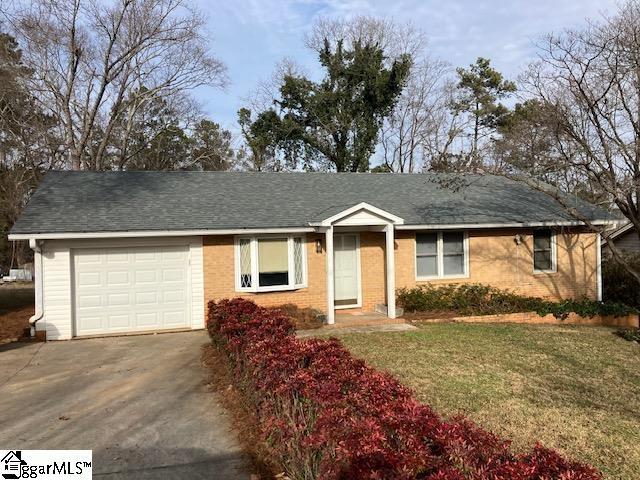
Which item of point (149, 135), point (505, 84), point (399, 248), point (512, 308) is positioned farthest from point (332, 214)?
point (505, 84)

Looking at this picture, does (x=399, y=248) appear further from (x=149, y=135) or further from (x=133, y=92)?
(x=149, y=135)

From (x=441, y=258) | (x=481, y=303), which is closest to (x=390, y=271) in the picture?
(x=441, y=258)

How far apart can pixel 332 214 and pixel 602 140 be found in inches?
269

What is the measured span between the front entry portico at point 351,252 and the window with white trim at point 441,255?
111 cm

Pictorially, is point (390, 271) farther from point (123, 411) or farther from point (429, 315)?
point (123, 411)

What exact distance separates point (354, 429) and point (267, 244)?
9.78 m

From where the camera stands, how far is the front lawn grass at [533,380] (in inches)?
206

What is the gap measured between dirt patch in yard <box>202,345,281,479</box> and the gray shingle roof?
187 inches

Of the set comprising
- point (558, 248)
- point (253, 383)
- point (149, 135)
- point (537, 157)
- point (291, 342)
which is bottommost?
point (253, 383)

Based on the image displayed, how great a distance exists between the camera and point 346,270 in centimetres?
1395

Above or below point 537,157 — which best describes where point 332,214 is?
below

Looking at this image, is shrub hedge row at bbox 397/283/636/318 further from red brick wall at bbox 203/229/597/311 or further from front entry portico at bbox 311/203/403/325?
front entry portico at bbox 311/203/403/325

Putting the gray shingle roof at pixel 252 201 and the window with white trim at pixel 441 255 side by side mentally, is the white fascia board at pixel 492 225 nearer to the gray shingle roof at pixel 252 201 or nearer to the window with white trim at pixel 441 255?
the gray shingle roof at pixel 252 201

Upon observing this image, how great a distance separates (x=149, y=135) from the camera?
1348 inches
